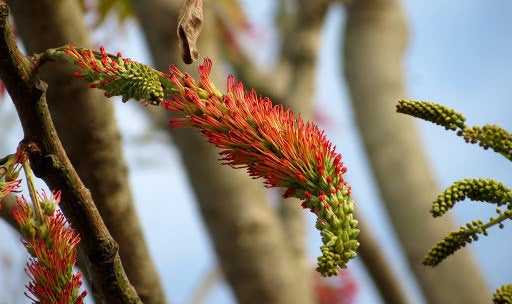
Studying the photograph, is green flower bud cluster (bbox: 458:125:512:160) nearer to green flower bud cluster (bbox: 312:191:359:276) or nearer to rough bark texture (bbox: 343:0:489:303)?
green flower bud cluster (bbox: 312:191:359:276)

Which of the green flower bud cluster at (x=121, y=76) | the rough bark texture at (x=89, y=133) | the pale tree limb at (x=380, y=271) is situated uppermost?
the pale tree limb at (x=380, y=271)

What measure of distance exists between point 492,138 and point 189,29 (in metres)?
0.26

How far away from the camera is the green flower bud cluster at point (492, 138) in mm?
691

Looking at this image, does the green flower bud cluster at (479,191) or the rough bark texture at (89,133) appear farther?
the rough bark texture at (89,133)

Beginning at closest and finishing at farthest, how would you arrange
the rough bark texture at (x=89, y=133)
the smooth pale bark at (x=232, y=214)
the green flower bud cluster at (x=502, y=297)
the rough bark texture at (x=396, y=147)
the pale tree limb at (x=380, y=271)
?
the green flower bud cluster at (x=502, y=297)
the rough bark texture at (x=89, y=133)
the smooth pale bark at (x=232, y=214)
the rough bark texture at (x=396, y=147)
the pale tree limb at (x=380, y=271)

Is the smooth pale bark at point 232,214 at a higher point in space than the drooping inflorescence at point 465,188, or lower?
higher

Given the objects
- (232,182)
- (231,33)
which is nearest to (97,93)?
(232,182)

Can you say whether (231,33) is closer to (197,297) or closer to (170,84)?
(197,297)

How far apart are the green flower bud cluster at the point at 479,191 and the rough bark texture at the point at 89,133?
2.04 ft

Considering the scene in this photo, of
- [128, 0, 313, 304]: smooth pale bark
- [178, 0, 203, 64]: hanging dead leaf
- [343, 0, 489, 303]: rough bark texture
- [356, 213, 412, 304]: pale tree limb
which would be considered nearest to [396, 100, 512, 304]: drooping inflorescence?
[178, 0, 203, 64]: hanging dead leaf

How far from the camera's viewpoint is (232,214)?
208 cm

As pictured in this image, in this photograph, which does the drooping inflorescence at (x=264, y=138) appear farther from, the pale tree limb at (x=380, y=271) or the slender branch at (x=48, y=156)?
the pale tree limb at (x=380, y=271)

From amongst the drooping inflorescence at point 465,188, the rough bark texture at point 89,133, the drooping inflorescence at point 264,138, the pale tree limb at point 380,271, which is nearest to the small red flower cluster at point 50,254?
the drooping inflorescence at point 264,138

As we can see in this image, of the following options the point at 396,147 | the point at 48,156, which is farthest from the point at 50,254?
the point at 396,147
